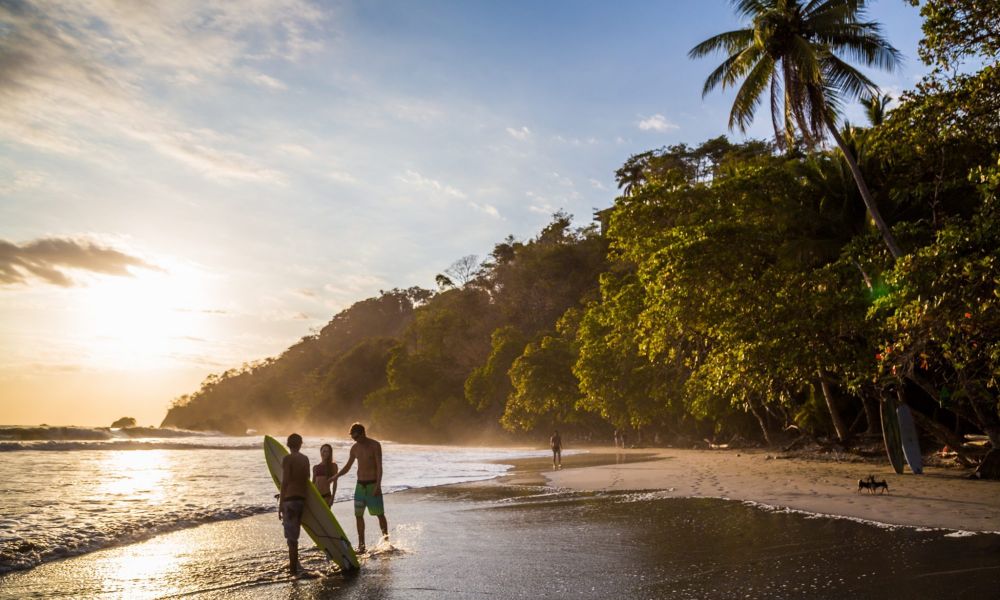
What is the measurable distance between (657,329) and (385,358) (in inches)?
2939

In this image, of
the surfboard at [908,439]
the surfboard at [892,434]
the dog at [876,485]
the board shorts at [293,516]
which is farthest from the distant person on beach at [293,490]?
the surfboard at [908,439]

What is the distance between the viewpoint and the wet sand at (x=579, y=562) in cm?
595

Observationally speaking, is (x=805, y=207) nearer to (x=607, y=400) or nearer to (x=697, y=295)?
(x=697, y=295)

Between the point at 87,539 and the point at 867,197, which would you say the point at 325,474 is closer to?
the point at 87,539

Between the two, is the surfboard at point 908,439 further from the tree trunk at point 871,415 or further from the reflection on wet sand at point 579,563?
the reflection on wet sand at point 579,563

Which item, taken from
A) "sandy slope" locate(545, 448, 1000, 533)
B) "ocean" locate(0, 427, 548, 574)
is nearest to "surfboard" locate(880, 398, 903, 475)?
"sandy slope" locate(545, 448, 1000, 533)

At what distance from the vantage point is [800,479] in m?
15.1

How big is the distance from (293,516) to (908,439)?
49.8 feet

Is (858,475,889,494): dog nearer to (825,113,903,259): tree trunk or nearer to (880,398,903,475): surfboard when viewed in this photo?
(825,113,903,259): tree trunk

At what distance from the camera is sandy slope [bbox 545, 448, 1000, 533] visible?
30.8ft

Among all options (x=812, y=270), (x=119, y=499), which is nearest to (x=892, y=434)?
(x=812, y=270)

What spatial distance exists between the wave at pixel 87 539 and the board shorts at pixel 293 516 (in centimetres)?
363

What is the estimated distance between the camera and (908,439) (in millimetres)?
16281

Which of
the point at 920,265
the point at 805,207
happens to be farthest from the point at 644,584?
the point at 805,207
